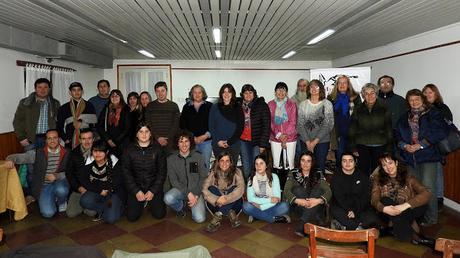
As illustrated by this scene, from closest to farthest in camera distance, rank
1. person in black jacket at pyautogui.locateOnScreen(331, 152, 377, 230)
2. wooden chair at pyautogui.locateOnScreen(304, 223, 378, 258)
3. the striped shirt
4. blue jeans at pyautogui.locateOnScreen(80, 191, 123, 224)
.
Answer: wooden chair at pyautogui.locateOnScreen(304, 223, 378, 258)
person in black jacket at pyautogui.locateOnScreen(331, 152, 377, 230)
blue jeans at pyautogui.locateOnScreen(80, 191, 123, 224)
the striped shirt

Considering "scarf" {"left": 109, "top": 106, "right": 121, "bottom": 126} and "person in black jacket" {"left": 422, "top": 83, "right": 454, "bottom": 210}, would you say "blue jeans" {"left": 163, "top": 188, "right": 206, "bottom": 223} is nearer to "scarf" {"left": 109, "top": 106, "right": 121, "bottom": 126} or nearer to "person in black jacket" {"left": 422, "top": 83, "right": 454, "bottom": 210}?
"scarf" {"left": 109, "top": 106, "right": 121, "bottom": 126}

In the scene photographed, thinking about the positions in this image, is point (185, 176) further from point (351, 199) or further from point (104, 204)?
point (351, 199)

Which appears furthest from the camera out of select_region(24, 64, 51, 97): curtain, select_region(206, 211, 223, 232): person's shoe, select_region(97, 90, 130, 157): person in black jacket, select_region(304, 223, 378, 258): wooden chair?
select_region(24, 64, 51, 97): curtain

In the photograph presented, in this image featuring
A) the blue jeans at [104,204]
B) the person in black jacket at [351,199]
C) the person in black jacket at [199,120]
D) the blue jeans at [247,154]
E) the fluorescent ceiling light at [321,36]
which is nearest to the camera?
the person in black jacket at [351,199]

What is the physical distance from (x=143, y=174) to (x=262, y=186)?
1.45 meters

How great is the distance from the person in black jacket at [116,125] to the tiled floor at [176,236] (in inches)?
41.7

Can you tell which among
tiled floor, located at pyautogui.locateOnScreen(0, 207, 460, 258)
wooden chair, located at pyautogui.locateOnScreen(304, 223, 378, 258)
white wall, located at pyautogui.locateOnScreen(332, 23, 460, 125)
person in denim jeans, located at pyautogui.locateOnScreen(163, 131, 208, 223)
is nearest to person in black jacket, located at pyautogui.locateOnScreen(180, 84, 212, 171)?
person in denim jeans, located at pyautogui.locateOnScreen(163, 131, 208, 223)

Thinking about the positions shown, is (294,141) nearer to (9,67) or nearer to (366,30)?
(366,30)

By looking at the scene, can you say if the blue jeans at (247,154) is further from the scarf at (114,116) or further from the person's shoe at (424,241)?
the person's shoe at (424,241)

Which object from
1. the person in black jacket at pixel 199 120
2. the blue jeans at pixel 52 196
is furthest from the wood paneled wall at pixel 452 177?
the blue jeans at pixel 52 196

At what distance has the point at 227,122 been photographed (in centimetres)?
432

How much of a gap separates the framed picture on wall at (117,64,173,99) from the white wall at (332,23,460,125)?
567 centimetres

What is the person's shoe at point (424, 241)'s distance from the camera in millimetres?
3221

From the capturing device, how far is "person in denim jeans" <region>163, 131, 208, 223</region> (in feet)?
13.2
